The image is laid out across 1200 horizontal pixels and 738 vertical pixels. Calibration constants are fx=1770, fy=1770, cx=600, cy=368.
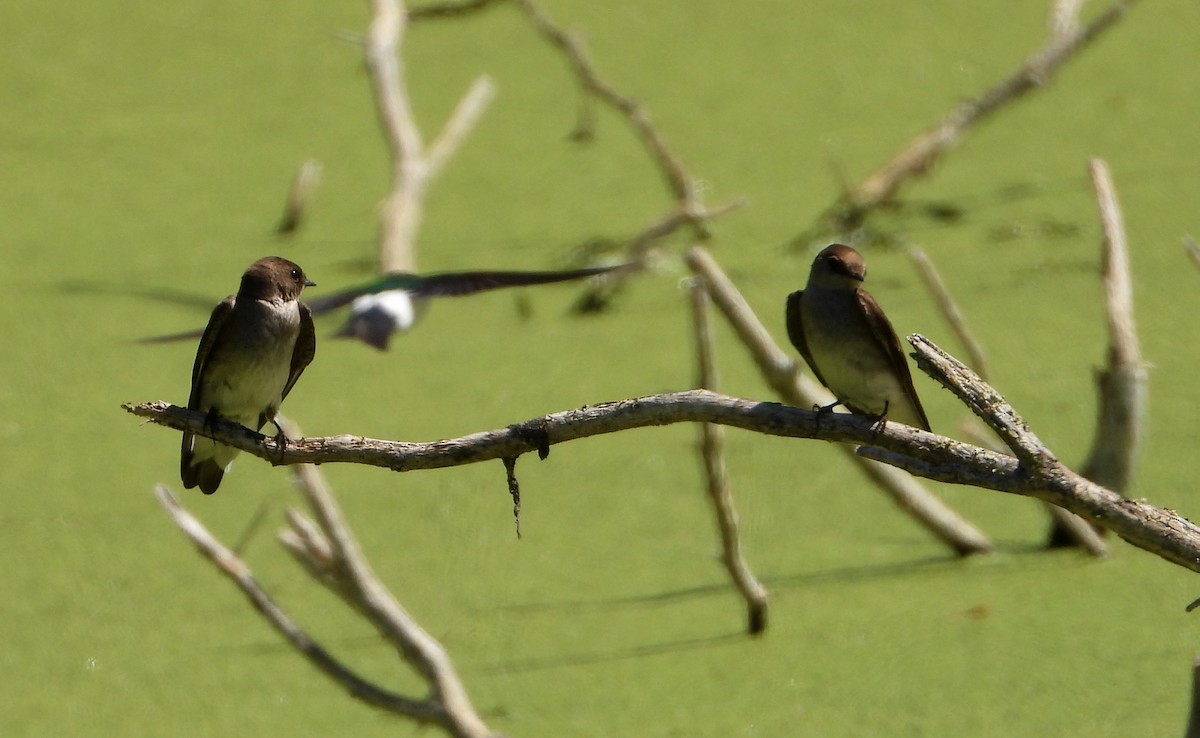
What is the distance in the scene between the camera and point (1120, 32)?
5.53 m

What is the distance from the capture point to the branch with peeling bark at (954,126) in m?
4.85

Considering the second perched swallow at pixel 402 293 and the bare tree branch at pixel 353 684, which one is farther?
the bare tree branch at pixel 353 684

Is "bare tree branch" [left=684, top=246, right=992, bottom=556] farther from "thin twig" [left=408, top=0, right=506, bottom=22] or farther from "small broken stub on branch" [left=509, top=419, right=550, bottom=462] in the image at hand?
"thin twig" [left=408, top=0, right=506, bottom=22]

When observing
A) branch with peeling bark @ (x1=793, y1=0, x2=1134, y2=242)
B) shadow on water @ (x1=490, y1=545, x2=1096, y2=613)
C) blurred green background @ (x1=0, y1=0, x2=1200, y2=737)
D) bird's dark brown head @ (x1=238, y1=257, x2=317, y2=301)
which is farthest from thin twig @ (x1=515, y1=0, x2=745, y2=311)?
bird's dark brown head @ (x1=238, y1=257, x2=317, y2=301)

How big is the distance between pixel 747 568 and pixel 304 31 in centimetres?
328

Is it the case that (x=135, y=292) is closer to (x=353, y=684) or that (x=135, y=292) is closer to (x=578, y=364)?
(x=578, y=364)

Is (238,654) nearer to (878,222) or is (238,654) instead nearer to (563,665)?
(563,665)

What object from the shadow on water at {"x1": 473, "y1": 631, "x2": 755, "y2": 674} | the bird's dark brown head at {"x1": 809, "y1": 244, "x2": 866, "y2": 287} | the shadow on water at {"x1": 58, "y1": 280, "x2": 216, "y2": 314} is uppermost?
the bird's dark brown head at {"x1": 809, "y1": 244, "x2": 866, "y2": 287}

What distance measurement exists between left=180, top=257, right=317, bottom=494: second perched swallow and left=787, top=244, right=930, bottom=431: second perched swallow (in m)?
0.76

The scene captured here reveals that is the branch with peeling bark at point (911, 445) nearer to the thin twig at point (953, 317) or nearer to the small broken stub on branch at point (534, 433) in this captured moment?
the small broken stub on branch at point (534, 433)

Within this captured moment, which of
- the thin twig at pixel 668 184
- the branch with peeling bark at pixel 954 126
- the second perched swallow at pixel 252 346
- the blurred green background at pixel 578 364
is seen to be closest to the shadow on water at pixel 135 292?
the blurred green background at pixel 578 364

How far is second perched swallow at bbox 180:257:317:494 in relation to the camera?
2521 millimetres

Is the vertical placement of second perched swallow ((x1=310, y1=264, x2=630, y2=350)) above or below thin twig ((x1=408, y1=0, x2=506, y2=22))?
below

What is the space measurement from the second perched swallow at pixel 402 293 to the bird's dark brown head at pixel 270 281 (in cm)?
30
